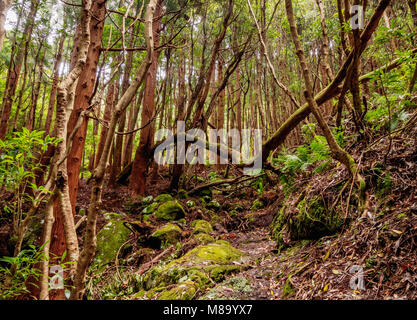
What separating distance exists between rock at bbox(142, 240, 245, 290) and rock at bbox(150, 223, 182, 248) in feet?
3.75

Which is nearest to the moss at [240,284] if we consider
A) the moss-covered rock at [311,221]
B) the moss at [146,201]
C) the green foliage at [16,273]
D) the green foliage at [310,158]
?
the moss-covered rock at [311,221]

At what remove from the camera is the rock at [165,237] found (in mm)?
4586

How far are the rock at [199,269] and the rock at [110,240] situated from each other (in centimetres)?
145

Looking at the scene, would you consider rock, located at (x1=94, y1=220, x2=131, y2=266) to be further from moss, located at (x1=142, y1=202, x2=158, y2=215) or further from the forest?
moss, located at (x1=142, y1=202, x2=158, y2=215)

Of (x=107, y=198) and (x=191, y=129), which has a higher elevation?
(x=191, y=129)

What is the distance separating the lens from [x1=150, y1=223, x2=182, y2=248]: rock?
15.0 ft

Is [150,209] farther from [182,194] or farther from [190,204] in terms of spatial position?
[182,194]

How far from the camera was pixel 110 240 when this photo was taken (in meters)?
4.73

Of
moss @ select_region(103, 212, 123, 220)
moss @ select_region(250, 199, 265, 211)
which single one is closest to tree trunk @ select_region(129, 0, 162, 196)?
moss @ select_region(103, 212, 123, 220)

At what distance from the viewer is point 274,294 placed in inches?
93.7

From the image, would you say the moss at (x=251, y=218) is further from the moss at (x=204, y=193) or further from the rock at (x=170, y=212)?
the moss at (x=204, y=193)
